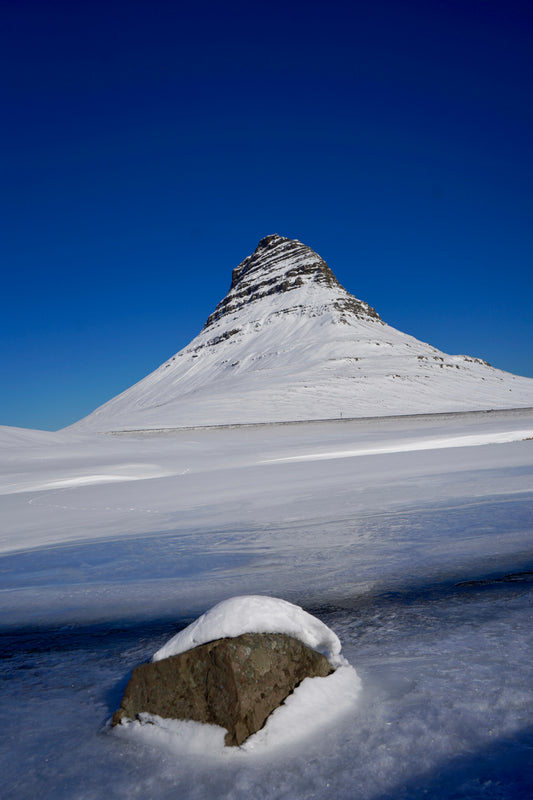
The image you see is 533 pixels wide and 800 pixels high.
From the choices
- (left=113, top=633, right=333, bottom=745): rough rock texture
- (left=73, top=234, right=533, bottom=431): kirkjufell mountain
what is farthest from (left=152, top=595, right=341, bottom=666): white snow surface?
(left=73, top=234, right=533, bottom=431): kirkjufell mountain

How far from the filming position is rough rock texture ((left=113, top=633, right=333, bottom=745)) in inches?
102

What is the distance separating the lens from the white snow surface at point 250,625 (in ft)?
9.24

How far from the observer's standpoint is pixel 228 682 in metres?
2.62

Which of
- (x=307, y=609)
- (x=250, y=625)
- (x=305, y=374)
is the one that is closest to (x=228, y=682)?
(x=250, y=625)

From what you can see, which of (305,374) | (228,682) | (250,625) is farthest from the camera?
(305,374)

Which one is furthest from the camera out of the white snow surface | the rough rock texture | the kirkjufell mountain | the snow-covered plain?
the kirkjufell mountain

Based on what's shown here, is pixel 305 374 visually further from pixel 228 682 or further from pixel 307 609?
pixel 228 682

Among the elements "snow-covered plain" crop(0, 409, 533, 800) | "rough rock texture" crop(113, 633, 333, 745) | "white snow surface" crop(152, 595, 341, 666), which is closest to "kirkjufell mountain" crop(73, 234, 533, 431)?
"snow-covered plain" crop(0, 409, 533, 800)

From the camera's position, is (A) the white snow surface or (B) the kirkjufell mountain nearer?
(A) the white snow surface

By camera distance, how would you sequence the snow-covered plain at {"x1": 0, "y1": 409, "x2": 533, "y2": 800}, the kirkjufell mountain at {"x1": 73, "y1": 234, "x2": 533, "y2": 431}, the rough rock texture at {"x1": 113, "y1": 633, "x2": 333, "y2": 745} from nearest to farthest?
the snow-covered plain at {"x1": 0, "y1": 409, "x2": 533, "y2": 800} → the rough rock texture at {"x1": 113, "y1": 633, "x2": 333, "y2": 745} → the kirkjufell mountain at {"x1": 73, "y1": 234, "x2": 533, "y2": 431}

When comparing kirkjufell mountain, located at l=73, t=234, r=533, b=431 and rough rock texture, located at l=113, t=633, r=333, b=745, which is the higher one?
kirkjufell mountain, located at l=73, t=234, r=533, b=431

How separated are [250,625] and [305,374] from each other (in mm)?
95087

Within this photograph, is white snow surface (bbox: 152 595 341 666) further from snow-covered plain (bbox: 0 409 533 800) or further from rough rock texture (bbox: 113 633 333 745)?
snow-covered plain (bbox: 0 409 533 800)

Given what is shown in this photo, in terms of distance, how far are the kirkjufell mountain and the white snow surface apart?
202ft
